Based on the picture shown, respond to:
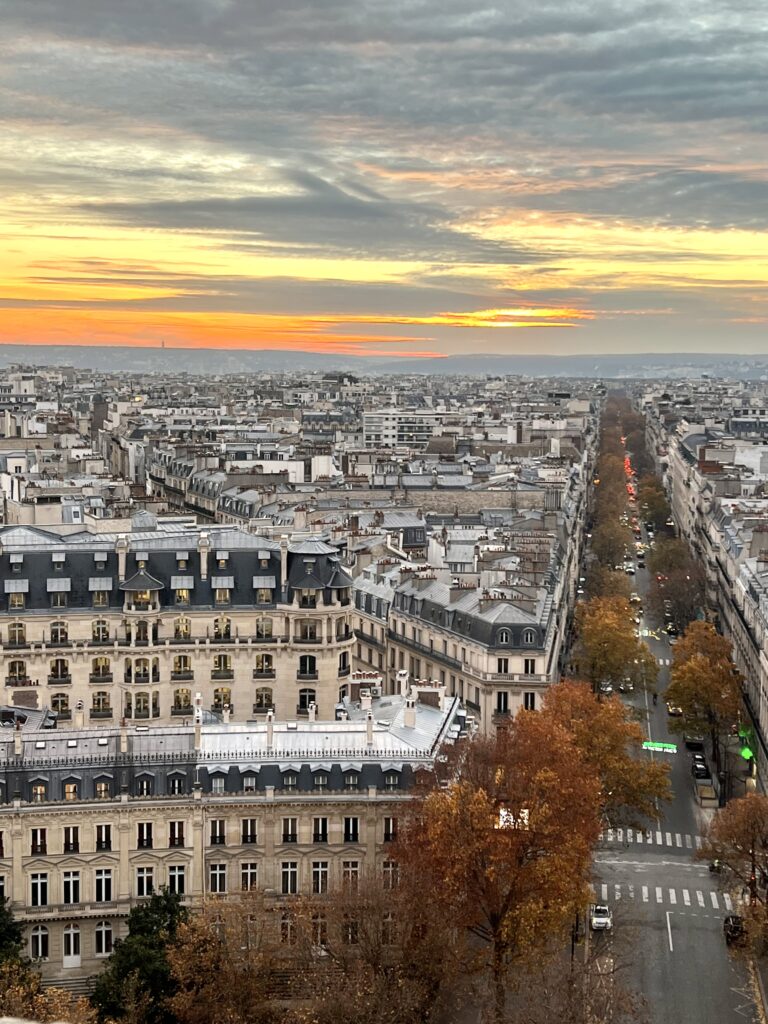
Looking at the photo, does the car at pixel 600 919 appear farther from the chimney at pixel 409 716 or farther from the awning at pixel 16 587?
the awning at pixel 16 587

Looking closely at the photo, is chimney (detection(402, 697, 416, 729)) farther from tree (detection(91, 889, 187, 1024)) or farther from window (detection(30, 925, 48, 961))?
window (detection(30, 925, 48, 961))

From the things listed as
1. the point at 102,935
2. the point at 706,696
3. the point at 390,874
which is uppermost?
the point at 390,874

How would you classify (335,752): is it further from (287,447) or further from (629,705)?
(287,447)

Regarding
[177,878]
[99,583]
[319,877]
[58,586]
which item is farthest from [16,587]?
[319,877]

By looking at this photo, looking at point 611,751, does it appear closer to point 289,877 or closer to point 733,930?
point 733,930

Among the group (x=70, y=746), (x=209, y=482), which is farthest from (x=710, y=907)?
(x=209, y=482)

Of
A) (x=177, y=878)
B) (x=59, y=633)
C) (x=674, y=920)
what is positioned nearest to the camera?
(x=177, y=878)

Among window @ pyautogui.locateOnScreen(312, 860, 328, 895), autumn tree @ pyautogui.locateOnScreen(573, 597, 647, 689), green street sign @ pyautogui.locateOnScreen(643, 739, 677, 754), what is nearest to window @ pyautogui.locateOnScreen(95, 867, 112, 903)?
window @ pyautogui.locateOnScreen(312, 860, 328, 895)
